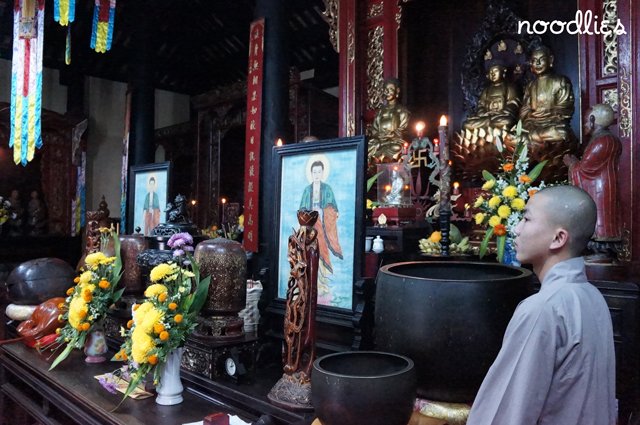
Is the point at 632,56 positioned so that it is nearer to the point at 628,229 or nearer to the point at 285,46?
the point at 628,229

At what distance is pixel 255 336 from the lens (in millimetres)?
2184

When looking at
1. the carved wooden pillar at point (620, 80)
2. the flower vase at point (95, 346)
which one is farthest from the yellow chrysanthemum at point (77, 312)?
the carved wooden pillar at point (620, 80)

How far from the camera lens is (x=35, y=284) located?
10.1ft

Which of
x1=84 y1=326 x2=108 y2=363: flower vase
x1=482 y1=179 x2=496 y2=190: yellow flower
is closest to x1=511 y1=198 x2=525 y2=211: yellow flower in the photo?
x1=482 y1=179 x2=496 y2=190: yellow flower

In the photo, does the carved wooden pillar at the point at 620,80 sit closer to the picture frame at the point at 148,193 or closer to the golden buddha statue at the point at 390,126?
the golden buddha statue at the point at 390,126

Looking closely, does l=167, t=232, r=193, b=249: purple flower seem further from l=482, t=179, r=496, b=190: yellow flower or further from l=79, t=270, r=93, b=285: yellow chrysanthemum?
Answer: l=482, t=179, r=496, b=190: yellow flower

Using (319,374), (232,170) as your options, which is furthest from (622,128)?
(232,170)

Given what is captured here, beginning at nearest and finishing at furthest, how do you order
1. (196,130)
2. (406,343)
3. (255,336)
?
1. (406,343)
2. (255,336)
3. (196,130)

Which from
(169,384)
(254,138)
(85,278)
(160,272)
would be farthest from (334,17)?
(169,384)

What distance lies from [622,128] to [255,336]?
3491 mm

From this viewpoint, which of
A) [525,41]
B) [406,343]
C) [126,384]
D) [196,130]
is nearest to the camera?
[406,343]

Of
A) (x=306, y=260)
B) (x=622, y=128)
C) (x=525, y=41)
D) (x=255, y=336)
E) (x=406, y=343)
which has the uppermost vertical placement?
(x=525, y=41)

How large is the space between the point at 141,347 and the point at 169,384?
0.19 meters

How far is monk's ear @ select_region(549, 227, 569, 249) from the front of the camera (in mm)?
1114
